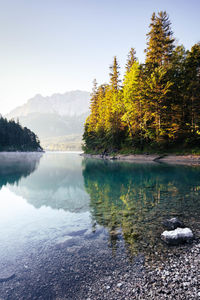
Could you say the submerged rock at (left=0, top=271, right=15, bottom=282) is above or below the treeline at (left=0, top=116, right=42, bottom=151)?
below

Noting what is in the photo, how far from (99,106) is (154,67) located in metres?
23.0

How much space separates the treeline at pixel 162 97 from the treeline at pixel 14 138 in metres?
80.6

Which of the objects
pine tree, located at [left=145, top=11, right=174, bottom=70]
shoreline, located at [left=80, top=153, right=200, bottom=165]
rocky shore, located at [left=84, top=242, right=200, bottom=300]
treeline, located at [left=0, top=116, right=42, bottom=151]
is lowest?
rocky shore, located at [left=84, top=242, right=200, bottom=300]

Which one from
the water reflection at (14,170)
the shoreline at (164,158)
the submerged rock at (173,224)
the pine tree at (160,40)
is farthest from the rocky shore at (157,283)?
the pine tree at (160,40)

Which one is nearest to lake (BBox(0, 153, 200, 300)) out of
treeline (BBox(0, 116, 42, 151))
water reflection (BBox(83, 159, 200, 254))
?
water reflection (BBox(83, 159, 200, 254))

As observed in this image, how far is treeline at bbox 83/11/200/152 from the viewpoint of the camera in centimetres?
3153

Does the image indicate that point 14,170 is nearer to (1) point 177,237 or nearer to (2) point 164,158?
(2) point 164,158

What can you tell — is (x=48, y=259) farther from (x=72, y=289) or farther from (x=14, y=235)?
(x=14, y=235)

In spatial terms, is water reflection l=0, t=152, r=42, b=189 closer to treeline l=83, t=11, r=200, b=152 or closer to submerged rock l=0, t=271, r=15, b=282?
submerged rock l=0, t=271, r=15, b=282

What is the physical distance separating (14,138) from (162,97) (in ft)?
327

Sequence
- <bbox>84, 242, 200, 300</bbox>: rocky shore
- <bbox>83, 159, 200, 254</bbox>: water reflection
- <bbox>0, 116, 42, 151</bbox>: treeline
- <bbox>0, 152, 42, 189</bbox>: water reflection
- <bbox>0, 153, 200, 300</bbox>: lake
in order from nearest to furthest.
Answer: <bbox>84, 242, 200, 300</bbox>: rocky shore → <bbox>0, 153, 200, 300</bbox>: lake → <bbox>83, 159, 200, 254</bbox>: water reflection → <bbox>0, 152, 42, 189</bbox>: water reflection → <bbox>0, 116, 42, 151</bbox>: treeline

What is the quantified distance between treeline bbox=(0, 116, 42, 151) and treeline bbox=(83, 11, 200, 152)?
265 ft

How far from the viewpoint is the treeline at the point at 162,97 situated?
31531mm

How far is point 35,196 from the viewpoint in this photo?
13.7 meters
